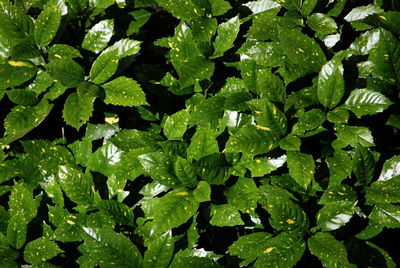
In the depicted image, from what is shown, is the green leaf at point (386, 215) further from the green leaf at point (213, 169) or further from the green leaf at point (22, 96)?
the green leaf at point (22, 96)

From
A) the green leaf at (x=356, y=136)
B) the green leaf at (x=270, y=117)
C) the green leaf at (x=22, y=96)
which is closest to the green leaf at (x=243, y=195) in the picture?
the green leaf at (x=270, y=117)

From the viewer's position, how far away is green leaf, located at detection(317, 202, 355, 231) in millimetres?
1572

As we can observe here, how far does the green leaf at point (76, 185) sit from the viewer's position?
1709mm

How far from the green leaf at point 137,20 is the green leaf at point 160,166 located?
0.72m

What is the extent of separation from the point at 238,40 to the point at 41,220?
3.80 feet

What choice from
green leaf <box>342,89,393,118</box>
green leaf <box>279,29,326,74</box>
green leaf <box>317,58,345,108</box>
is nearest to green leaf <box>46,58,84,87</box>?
green leaf <box>279,29,326,74</box>

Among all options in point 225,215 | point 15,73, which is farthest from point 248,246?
point 15,73

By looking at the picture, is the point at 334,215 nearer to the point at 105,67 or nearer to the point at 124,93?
the point at 124,93

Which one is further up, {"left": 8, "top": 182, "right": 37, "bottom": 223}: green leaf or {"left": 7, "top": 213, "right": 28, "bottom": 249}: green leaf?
{"left": 8, "top": 182, "right": 37, "bottom": 223}: green leaf

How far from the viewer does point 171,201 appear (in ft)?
5.25

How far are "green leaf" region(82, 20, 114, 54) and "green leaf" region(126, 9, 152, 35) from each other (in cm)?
18

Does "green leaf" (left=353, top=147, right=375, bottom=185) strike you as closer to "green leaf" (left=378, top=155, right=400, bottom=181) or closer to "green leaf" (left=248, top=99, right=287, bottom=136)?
"green leaf" (left=378, top=155, right=400, bottom=181)

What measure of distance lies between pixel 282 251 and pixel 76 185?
805 millimetres

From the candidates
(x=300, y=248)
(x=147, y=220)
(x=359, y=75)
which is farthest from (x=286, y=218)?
(x=359, y=75)
